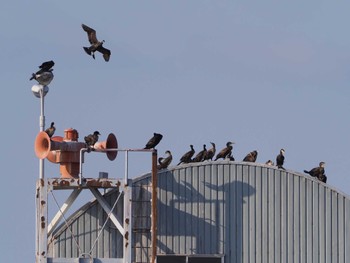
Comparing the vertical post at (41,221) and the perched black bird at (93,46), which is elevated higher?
the perched black bird at (93,46)

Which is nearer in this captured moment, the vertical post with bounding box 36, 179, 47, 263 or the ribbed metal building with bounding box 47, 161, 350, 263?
the vertical post with bounding box 36, 179, 47, 263

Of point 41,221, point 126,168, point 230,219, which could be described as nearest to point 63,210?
point 41,221

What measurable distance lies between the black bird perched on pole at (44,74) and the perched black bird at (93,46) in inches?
67.5

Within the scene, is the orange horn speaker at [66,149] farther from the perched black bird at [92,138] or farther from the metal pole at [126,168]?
the metal pole at [126,168]

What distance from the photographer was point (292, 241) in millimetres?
110375

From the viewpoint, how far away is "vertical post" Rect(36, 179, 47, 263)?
358 feet

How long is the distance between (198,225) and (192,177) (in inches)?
55.4

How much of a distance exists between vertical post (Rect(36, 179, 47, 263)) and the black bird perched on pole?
2.94 metres

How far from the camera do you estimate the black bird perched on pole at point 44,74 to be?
10975cm

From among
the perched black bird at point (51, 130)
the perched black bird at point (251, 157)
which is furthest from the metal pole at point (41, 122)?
the perched black bird at point (251, 157)

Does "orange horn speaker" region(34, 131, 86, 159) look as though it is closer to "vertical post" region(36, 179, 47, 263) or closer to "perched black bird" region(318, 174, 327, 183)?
"vertical post" region(36, 179, 47, 263)

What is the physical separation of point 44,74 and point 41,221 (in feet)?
14.1

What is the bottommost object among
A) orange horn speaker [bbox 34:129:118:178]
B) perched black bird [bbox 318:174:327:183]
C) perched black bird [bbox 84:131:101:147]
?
perched black bird [bbox 318:174:327:183]

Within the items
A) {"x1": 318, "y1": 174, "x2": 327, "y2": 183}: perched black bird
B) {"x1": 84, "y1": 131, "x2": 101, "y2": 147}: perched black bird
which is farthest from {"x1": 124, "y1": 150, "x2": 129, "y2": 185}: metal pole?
{"x1": 318, "y1": 174, "x2": 327, "y2": 183}: perched black bird
